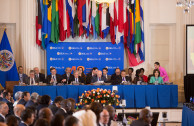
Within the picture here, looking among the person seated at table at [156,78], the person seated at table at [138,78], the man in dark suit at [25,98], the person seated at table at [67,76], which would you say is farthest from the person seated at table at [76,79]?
the man in dark suit at [25,98]

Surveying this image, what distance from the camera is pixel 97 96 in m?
11.6

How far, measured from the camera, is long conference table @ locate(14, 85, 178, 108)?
40.8 feet

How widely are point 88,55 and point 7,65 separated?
3201mm

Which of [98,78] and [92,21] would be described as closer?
[98,78]

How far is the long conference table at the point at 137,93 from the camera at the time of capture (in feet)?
40.8

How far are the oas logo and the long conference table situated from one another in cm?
240

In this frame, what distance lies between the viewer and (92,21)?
49.3 ft

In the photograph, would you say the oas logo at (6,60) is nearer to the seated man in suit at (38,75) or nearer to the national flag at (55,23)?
the seated man in suit at (38,75)

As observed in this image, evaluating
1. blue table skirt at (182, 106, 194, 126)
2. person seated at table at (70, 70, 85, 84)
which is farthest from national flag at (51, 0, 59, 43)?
blue table skirt at (182, 106, 194, 126)

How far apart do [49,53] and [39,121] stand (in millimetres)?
10499

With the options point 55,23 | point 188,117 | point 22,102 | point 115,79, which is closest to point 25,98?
point 22,102

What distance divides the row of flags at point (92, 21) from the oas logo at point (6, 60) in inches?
47.1

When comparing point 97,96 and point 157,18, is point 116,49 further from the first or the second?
point 97,96

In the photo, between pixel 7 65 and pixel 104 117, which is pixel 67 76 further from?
pixel 104 117
